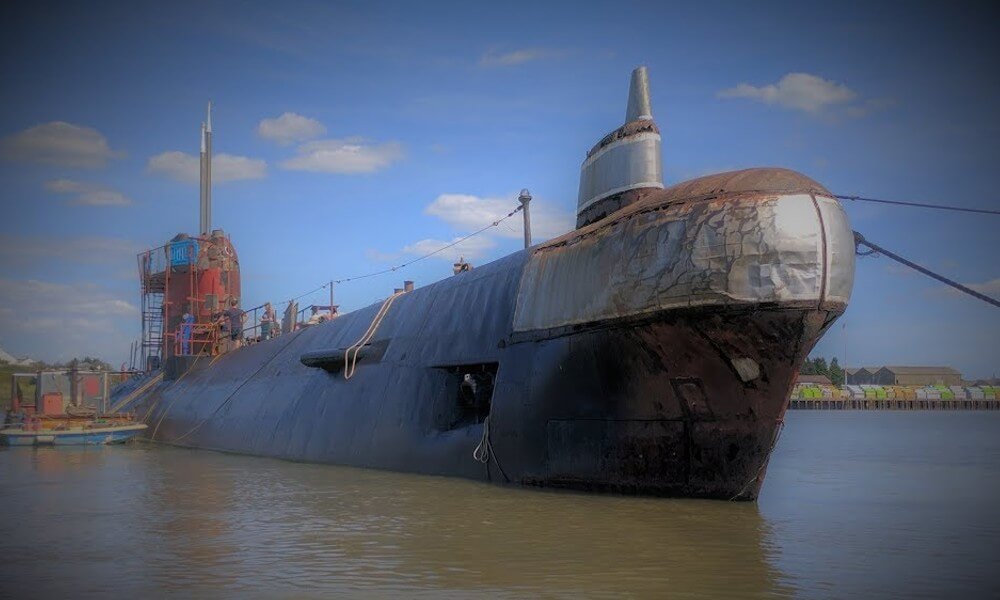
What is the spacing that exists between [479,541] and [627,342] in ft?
10.2

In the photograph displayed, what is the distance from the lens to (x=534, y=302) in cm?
1184

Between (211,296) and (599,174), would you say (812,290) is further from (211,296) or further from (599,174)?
(211,296)

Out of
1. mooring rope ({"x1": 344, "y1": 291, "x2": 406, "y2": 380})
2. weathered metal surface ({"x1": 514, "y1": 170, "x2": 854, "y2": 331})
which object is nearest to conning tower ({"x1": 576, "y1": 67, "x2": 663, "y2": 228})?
weathered metal surface ({"x1": 514, "y1": 170, "x2": 854, "y2": 331})

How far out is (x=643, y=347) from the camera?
983cm

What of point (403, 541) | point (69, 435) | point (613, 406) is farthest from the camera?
point (69, 435)

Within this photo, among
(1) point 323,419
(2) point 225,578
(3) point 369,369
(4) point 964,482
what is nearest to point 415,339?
(3) point 369,369

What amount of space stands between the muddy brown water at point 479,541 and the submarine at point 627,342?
22.3 inches

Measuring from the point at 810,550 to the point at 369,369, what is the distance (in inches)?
419

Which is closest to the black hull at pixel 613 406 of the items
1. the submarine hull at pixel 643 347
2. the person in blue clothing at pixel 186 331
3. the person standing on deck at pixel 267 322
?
the submarine hull at pixel 643 347

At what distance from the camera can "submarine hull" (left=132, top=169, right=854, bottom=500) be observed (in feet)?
29.2

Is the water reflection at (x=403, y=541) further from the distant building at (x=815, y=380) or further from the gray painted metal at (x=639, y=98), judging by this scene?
the distant building at (x=815, y=380)

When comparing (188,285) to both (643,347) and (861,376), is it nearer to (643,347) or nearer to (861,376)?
(643,347)

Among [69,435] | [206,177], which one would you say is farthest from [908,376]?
[69,435]

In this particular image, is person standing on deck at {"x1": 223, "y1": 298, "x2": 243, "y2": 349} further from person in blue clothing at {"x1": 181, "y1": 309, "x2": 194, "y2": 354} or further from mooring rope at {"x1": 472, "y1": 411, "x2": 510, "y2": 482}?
mooring rope at {"x1": 472, "y1": 411, "x2": 510, "y2": 482}
